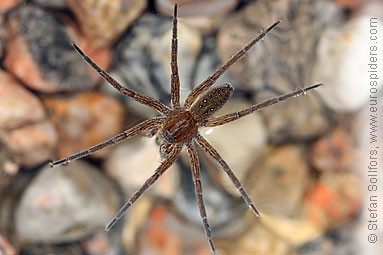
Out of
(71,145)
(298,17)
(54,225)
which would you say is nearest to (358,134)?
(298,17)

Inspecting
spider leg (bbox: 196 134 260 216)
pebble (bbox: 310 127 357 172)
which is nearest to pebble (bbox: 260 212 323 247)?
pebble (bbox: 310 127 357 172)

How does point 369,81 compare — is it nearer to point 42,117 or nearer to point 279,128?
point 279,128

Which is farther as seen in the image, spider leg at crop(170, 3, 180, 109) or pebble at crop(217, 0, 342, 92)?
pebble at crop(217, 0, 342, 92)

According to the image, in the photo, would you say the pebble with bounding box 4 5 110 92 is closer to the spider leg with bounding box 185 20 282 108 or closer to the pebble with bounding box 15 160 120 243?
the pebble with bounding box 15 160 120 243

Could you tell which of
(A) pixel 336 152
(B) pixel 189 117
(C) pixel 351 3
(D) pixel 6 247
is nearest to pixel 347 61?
(C) pixel 351 3

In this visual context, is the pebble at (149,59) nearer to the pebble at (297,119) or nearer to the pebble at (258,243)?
the pebble at (297,119)

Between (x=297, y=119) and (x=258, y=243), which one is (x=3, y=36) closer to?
Result: (x=297, y=119)
